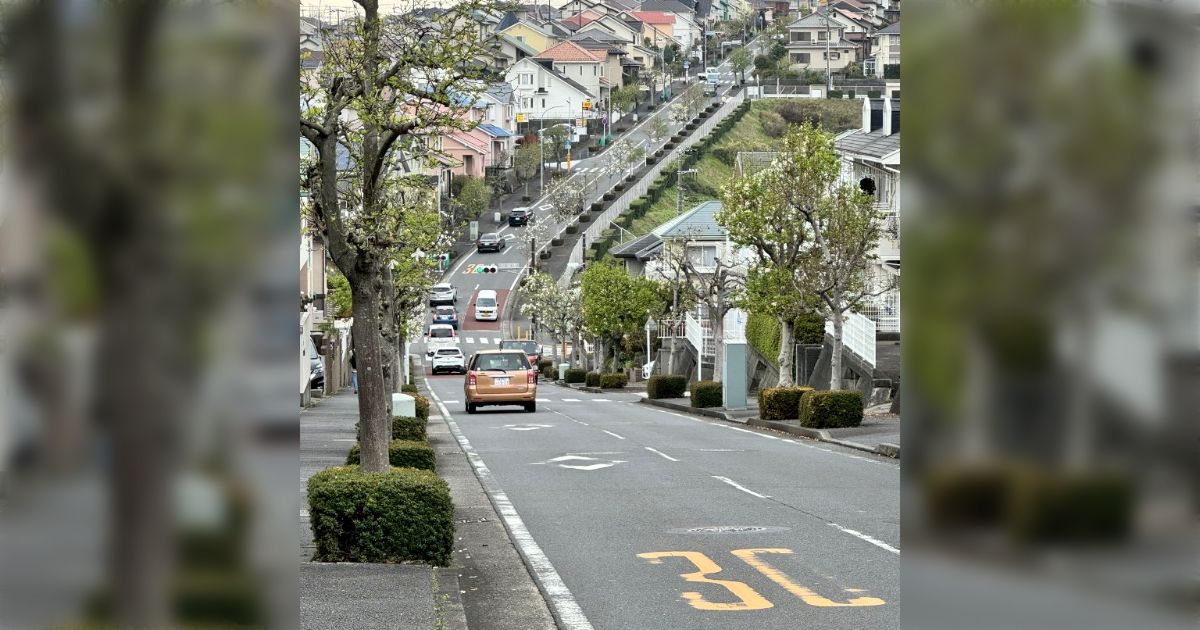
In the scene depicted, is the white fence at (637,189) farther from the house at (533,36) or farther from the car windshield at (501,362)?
the car windshield at (501,362)

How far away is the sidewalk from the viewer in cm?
2255

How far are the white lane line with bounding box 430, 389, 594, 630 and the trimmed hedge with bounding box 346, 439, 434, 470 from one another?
1.00m

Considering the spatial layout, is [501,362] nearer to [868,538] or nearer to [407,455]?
[407,455]

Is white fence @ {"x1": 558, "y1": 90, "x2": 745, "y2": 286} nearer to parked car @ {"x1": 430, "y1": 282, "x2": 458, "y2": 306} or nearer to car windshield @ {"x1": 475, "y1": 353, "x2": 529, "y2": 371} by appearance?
parked car @ {"x1": 430, "y1": 282, "x2": 458, "y2": 306}

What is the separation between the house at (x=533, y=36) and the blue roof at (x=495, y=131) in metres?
38.1

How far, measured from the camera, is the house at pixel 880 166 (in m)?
40.9

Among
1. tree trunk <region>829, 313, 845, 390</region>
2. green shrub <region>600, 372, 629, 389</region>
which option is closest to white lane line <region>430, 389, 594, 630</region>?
tree trunk <region>829, 313, 845, 390</region>

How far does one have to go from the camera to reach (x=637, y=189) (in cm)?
11369

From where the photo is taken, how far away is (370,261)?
37.9 feet

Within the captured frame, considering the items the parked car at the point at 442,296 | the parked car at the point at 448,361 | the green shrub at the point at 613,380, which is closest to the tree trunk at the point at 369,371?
the green shrub at the point at 613,380
